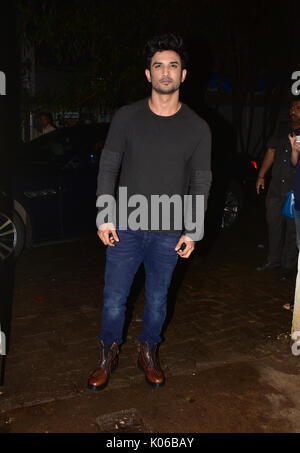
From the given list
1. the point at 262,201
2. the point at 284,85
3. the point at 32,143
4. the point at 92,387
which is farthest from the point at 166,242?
the point at 284,85

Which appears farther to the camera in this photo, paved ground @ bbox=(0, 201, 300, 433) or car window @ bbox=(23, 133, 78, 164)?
car window @ bbox=(23, 133, 78, 164)

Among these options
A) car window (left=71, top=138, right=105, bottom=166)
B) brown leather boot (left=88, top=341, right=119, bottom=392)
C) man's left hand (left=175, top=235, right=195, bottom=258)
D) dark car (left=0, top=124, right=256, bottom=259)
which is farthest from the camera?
car window (left=71, top=138, right=105, bottom=166)

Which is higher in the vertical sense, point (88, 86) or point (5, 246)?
point (88, 86)

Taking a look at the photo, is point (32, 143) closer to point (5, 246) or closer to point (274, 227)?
point (5, 246)

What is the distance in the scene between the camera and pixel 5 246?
560 cm

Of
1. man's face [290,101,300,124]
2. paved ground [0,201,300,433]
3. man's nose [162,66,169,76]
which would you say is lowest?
paved ground [0,201,300,433]

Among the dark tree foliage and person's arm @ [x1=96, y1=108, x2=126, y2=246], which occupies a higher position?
the dark tree foliage

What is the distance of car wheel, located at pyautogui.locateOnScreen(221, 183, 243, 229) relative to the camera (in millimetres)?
8133

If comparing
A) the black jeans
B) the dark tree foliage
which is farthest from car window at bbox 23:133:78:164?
the black jeans

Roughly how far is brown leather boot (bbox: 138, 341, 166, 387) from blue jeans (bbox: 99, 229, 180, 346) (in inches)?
9.4

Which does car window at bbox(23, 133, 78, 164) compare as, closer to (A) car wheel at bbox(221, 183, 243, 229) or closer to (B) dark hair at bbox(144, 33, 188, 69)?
(A) car wheel at bbox(221, 183, 243, 229)

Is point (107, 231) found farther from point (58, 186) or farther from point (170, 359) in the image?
point (58, 186)
